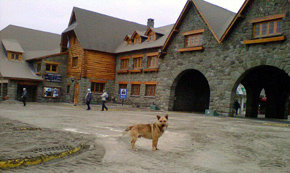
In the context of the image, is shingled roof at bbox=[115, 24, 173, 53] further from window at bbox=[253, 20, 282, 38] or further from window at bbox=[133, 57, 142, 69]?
window at bbox=[253, 20, 282, 38]

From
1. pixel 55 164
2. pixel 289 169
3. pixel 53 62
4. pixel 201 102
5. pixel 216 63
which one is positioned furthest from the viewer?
pixel 53 62

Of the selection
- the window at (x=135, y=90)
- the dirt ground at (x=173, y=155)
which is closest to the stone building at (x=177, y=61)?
the window at (x=135, y=90)

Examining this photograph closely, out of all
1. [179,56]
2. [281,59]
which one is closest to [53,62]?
[179,56]

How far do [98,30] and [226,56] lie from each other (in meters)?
18.7

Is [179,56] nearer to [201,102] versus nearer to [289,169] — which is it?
[201,102]

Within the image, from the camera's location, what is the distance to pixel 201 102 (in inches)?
1109

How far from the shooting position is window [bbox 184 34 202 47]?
22.6 metres

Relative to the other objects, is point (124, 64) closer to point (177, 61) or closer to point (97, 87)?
point (97, 87)

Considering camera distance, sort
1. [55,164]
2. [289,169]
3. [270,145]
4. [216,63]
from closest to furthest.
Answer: [55,164] < [289,169] < [270,145] < [216,63]

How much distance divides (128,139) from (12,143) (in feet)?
11.0

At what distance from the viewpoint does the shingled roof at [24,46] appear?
32.8 m

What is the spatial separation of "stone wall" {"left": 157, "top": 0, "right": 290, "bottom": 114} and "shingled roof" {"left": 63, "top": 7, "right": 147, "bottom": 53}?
415 inches

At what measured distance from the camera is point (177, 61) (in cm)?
2419

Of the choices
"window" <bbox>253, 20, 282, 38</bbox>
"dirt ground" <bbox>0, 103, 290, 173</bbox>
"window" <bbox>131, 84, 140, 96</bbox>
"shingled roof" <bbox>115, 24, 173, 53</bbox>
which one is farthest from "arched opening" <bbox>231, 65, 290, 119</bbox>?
"dirt ground" <bbox>0, 103, 290, 173</bbox>
